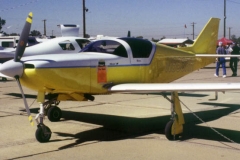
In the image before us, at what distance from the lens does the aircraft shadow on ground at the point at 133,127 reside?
7.44m

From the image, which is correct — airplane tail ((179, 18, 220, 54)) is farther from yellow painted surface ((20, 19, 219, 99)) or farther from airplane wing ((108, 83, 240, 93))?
airplane wing ((108, 83, 240, 93))

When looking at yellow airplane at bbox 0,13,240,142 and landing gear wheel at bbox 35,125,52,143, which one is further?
landing gear wheel at bbox 35,125,52,143

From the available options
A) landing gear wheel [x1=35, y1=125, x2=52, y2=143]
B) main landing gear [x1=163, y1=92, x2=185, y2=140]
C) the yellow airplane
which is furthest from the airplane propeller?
main landing gear [x1=163, y1=92, x2=185, y2=140]

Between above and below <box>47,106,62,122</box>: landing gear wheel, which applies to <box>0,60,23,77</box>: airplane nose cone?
above

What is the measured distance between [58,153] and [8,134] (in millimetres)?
1826

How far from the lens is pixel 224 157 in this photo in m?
6.00

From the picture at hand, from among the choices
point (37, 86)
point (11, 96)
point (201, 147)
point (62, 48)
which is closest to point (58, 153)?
point (37, 86)

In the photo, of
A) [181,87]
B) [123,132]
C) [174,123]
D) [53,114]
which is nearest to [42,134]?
[123,132]

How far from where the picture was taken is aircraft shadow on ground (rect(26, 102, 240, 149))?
7.44 metres

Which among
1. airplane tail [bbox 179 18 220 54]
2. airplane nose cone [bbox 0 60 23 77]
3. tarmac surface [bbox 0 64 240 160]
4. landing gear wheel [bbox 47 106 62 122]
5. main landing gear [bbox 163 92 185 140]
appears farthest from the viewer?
airplane tail [bbox 179 18 220 54]

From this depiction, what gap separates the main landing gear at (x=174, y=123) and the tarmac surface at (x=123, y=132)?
158 mm

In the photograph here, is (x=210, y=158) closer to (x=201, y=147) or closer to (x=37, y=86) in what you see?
(x=201, y=147)

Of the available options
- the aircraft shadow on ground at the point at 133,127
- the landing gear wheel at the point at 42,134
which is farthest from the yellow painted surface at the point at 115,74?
the aircraft shadow on ground at the point at 133,127

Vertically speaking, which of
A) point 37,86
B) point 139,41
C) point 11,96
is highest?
point 139,41
